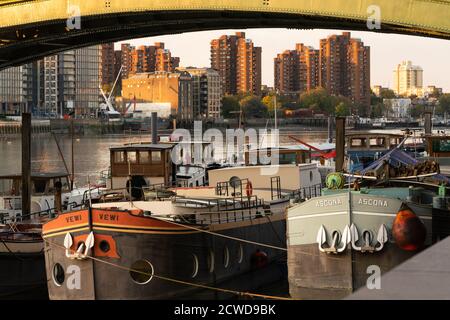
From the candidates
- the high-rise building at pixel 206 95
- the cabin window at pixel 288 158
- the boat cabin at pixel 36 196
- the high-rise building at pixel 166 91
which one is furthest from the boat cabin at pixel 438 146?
the high-rise building at pixel 206 95

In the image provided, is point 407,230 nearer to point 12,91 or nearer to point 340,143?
point 340,143

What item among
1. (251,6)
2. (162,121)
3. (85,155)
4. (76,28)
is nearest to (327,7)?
(251,6)

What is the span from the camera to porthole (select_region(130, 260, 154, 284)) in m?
16.4

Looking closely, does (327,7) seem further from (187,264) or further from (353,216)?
(187,264)

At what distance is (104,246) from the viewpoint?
16094mm

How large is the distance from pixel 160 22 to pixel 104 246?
5.72 metres

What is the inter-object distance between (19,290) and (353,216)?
22.5 ft

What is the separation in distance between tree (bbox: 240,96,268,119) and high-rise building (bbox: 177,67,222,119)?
736 centimetres

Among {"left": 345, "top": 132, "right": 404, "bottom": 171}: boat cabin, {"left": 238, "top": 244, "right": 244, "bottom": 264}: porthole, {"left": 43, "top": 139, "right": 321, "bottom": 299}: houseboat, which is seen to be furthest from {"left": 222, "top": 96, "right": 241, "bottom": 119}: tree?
{"left": 238, "top": 244, "right": 244, "bottom": 264}: porthole

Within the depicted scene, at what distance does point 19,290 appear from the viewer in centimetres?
1833

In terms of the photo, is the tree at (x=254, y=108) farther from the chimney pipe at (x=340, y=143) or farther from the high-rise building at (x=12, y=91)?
the chimney pipe at (x=340, y=143)

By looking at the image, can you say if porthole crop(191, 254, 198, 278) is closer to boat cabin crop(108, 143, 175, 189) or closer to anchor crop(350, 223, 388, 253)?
anchor crop(350, 223, 388, 253)

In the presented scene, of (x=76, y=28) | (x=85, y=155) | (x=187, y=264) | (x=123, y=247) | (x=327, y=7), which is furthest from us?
(x=85, y=155)

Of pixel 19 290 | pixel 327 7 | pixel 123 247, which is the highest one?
pixel 327 7
